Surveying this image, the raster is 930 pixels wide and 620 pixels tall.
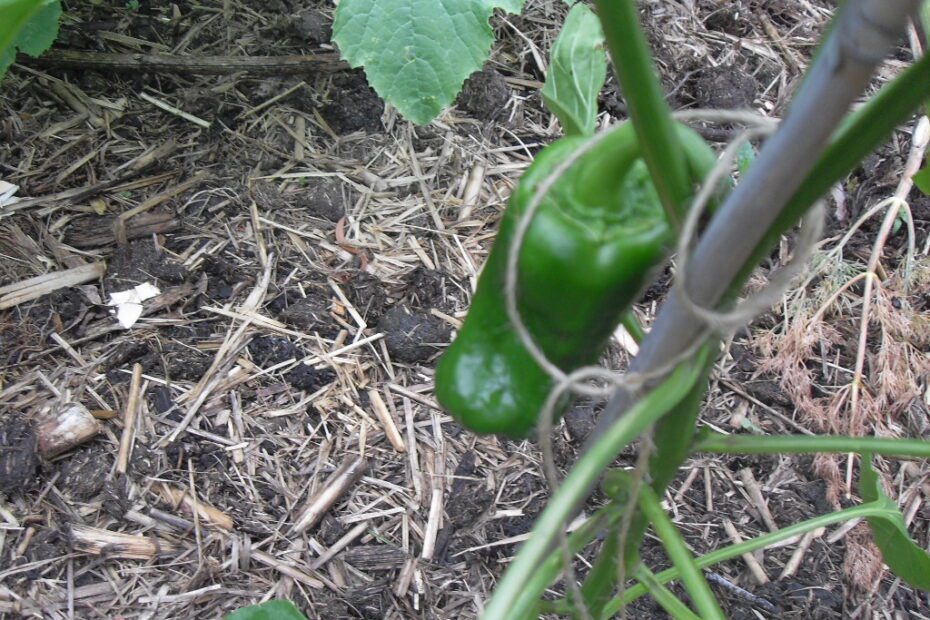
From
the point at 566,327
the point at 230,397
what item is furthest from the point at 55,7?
the point at 566,327

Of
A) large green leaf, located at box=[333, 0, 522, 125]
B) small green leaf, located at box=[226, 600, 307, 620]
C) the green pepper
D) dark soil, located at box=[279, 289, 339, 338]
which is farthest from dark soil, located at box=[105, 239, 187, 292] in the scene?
the green pepper

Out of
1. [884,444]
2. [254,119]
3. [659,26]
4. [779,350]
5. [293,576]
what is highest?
[884,444]

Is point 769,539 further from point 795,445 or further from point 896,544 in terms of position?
point 795,445

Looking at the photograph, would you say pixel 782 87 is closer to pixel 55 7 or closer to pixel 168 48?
pixel 168 48

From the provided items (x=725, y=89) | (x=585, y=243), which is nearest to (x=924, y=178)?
(x=585, y=243)

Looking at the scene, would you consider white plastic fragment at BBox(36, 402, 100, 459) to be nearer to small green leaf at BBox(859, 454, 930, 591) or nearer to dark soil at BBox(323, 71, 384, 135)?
dark soil at BBox(323, 71, 384, 135)

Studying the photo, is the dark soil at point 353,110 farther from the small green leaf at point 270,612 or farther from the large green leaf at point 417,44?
the small green leaf at point 270,612

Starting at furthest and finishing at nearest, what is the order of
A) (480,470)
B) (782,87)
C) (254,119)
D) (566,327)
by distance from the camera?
(782,87)
(254,119)
(480,470)
(566,327)
